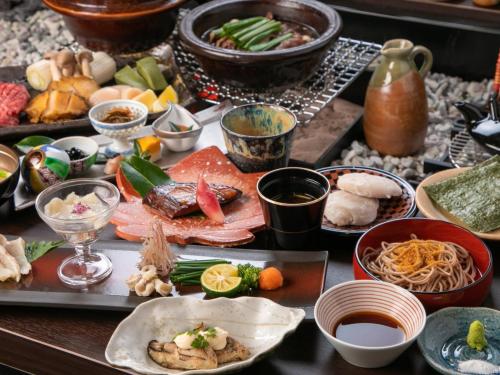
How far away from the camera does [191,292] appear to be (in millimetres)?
2004

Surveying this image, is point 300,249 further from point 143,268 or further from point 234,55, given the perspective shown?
point 234,55

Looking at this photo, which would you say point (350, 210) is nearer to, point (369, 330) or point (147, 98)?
point (369, 330)

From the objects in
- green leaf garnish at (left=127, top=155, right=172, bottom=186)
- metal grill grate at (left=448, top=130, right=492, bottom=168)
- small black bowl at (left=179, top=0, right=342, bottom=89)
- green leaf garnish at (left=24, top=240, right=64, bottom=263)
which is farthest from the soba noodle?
small black bowl at (left=179, top=0, right=342, bottom=89)

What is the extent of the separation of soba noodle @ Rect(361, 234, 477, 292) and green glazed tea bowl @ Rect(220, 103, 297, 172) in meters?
0.55

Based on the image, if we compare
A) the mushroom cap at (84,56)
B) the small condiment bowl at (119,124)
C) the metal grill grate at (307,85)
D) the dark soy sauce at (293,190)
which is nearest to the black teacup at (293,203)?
the dark soy sauce at (293,190)

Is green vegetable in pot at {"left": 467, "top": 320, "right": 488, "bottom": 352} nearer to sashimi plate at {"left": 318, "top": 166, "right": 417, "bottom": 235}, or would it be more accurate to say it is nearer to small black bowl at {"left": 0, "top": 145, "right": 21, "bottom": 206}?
sashimi plate at {"left": 318, "top": 166, "right": 417, "bottom": 235}

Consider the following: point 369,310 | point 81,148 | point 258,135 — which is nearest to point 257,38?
point 258,135

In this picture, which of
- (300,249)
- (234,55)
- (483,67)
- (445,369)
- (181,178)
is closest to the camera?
(445,369)

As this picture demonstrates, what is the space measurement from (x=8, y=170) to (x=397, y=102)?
1.71 meters

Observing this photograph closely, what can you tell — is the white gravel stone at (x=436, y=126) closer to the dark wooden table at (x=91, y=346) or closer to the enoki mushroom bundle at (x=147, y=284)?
the dark wooden table at (x=91, y=346)

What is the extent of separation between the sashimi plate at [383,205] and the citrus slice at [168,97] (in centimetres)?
90

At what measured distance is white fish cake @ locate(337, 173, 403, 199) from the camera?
2285 mm

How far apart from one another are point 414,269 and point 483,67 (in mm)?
2547

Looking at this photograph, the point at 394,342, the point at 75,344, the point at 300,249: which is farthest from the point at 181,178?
the point at 394,342
